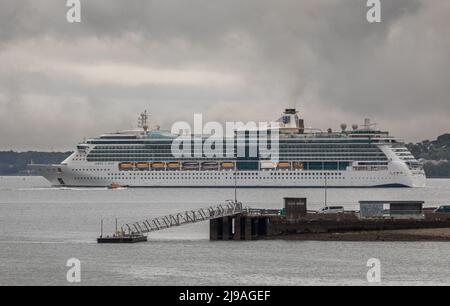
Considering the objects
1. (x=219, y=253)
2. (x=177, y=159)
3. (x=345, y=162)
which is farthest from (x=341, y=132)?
(x=219, y=253)

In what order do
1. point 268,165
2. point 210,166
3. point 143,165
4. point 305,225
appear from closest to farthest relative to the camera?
point 305,225 → point 268,165 → point 210,166 → point 143,165

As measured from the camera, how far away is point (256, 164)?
6516 inches

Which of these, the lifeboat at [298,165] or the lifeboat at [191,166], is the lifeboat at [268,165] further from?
the lifeboat at [191,166]

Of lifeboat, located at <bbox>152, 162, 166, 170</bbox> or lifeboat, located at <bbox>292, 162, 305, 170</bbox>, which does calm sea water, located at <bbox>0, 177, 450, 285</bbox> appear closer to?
lifeboat, located at <bbox>292, 162, 305, 170</bbox>

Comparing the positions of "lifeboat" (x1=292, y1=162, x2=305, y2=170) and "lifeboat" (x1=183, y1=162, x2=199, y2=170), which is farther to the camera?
"lifeboat" (x1=183, y1=162, x2=199, y2=170)

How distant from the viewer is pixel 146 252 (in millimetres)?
61406

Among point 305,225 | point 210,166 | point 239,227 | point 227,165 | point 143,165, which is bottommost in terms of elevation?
point 239,227

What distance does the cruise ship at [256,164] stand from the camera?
164875 mm

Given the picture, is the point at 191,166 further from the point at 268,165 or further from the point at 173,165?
the point at 268,165

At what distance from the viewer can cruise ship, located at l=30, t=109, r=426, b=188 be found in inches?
6491

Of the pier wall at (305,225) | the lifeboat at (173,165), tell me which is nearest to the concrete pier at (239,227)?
the pier wall at (305,225)

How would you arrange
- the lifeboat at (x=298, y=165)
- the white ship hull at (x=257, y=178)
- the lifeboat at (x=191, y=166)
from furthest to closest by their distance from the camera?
the lifeboat at (x=191, y=166) → the lifeboat at (x=298, y=165) → the white ship hull at (x=257, y=178)

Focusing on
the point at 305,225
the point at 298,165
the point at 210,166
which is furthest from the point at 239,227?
the point at 210,166

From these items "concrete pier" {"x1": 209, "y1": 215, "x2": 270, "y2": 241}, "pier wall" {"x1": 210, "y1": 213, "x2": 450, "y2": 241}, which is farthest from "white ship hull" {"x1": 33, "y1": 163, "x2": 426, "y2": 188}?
"pier wall" {"x1": 210, "y1": 213, "x2": 450, "y2": 241}
